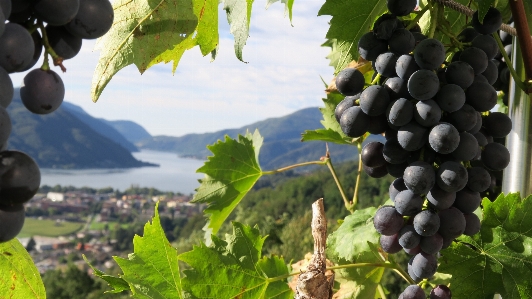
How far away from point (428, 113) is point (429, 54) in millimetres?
97

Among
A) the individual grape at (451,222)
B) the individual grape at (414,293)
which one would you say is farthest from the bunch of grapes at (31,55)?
the individual grape at (414,293)

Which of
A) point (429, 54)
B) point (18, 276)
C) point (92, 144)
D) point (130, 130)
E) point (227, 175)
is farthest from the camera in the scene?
point (130, 130)

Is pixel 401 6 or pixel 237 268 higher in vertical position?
pixel 401 6

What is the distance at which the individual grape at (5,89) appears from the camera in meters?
0.46

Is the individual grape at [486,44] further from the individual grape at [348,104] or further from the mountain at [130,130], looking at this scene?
the mountain at [130,130]

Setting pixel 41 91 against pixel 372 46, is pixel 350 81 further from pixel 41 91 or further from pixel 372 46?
pixel 41 91

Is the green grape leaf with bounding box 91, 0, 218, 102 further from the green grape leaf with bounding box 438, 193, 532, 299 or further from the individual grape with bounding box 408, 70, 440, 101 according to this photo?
the green grape leaf with bounding box 438, 193, 532, 299

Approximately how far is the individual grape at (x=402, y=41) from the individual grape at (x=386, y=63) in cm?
1

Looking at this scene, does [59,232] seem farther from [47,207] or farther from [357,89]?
[357,89]

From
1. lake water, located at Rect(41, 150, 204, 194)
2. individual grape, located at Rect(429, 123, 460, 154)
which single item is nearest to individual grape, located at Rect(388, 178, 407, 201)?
individual grape, located at Rect(429, 123, 460, 154)

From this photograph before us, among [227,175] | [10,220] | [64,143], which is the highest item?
[10,220]

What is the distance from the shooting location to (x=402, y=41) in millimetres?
893

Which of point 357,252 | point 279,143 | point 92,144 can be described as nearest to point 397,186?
point 357,252

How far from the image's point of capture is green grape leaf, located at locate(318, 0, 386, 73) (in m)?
1.01
